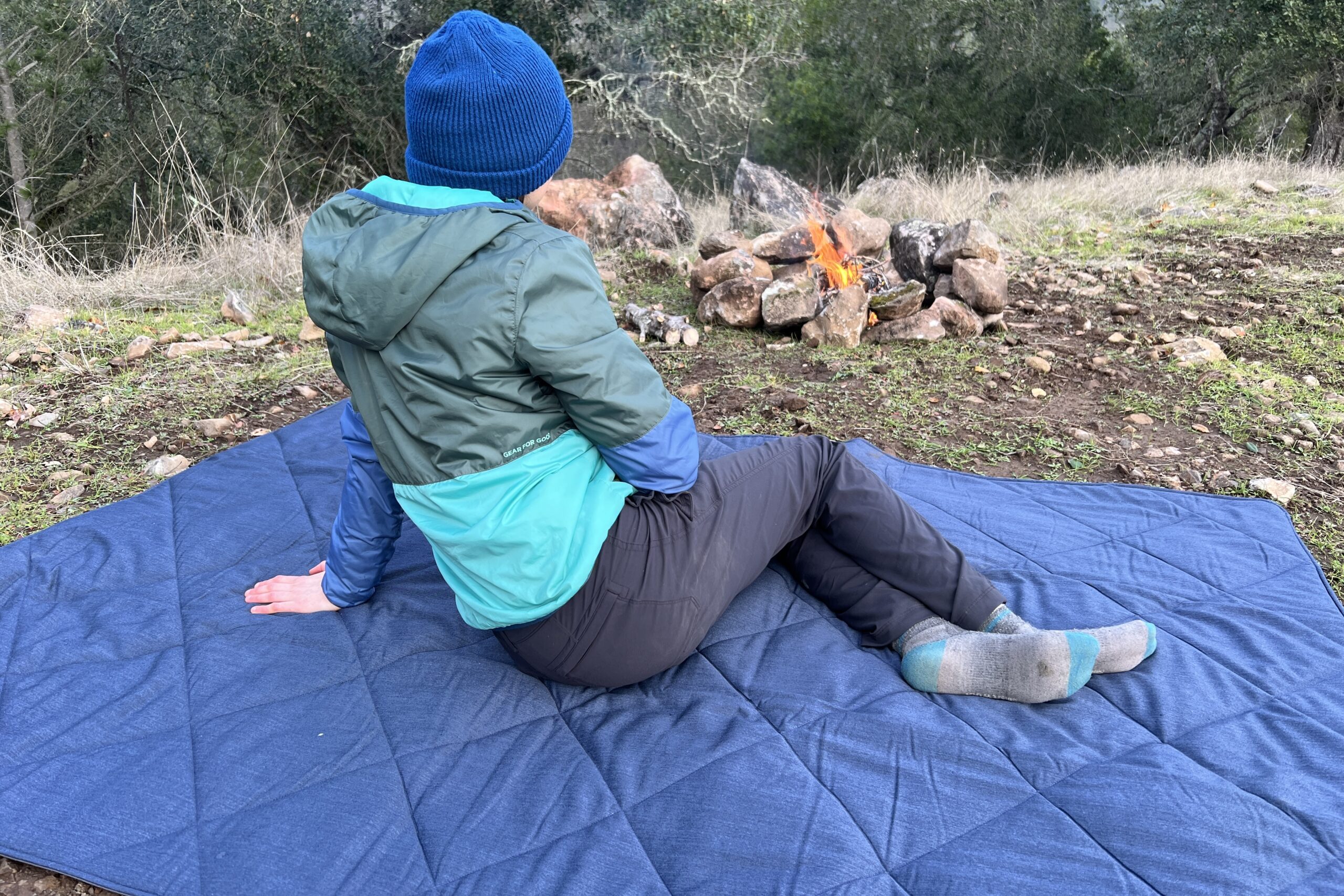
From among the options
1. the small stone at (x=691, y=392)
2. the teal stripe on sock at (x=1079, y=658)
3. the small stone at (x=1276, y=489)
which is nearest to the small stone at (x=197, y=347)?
the small stone at (x=691, y=392)

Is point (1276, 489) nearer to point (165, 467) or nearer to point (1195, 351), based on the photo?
point (1195, 351)

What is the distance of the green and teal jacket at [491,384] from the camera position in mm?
1483

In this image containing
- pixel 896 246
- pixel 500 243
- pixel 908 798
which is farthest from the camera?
pixel 896 246

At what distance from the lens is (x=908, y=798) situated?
1.66 m

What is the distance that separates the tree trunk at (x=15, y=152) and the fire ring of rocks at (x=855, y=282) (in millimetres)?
7416

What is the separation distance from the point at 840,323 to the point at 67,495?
11.3 feet

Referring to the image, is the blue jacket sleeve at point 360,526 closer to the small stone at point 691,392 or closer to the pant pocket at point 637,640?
the pant pocket at point 637,640

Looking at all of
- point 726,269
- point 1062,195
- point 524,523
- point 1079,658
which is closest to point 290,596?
point 524,523

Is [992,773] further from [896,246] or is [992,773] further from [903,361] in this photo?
[896,246]

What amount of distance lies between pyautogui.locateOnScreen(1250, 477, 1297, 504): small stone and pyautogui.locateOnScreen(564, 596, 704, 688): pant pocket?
87.2 inches

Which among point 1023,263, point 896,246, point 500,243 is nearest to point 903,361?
point 896,246

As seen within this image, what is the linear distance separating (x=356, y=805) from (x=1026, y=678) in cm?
135

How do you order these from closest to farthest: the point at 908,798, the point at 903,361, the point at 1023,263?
the point at 908,798
the point at 903,361
the point at 1023,263

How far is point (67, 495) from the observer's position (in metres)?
3.11
